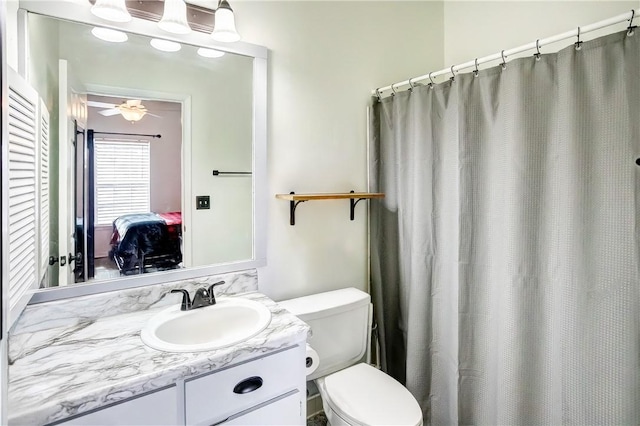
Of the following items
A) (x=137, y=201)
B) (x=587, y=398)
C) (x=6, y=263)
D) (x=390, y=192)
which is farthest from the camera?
(x=390, y=192)

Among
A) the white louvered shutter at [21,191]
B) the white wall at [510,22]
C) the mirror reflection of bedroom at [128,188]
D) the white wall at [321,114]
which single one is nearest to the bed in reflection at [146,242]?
the mirror reflection of bedroom at [128,188]

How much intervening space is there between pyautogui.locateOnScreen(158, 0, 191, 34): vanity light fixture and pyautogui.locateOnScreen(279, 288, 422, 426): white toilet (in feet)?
4.22

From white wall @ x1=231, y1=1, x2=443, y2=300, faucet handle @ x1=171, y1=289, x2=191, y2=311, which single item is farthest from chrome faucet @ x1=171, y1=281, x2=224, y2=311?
white wall @ x1=231, y1=1, x2=443, y2=300

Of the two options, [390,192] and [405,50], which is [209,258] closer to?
[390,192]

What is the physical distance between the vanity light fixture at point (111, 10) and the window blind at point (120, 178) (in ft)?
1.47

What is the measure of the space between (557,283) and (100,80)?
75.8 inches

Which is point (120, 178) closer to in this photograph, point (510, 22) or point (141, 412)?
point (141, 412)

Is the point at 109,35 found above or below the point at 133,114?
above

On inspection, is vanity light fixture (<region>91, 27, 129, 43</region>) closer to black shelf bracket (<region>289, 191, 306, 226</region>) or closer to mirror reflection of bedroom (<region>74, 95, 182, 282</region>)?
mirror reflection of bedroom (<region>74, 95, 182, 282</region>)

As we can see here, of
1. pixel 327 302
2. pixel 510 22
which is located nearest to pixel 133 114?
pixel 327 302

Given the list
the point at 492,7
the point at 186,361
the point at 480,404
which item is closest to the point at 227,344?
the point at 186,361

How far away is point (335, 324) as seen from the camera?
1666mm

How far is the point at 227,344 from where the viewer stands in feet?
3.46

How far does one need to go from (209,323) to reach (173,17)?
1236 mm
